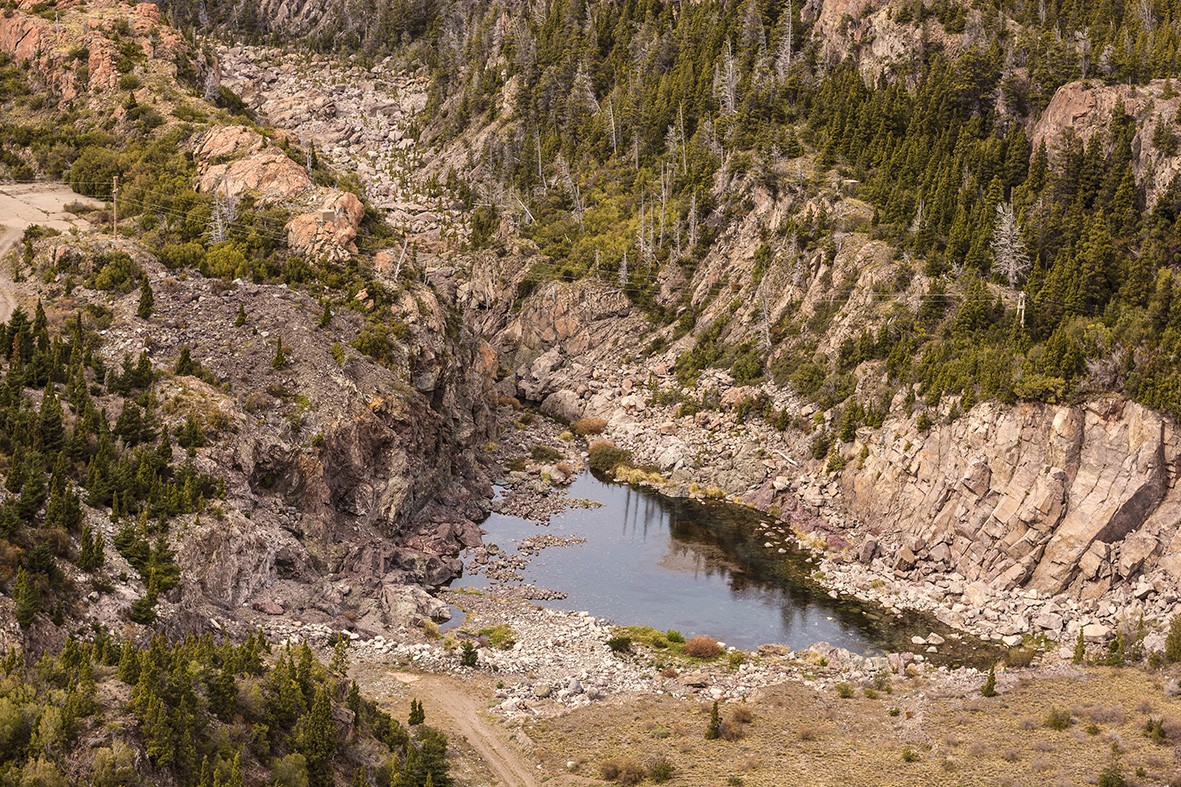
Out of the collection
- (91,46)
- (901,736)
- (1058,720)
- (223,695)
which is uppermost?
(91,46)

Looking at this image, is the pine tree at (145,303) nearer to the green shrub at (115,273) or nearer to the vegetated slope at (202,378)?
the vegetated slope at (202,378)

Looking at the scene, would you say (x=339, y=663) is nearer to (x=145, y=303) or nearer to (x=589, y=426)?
(x=145, y=303)

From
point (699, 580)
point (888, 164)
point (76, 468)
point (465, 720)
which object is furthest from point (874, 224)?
point (76, 468)

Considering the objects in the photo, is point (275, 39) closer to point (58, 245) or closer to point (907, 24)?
point (907, 24)

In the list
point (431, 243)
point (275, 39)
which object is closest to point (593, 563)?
point (431, 243)

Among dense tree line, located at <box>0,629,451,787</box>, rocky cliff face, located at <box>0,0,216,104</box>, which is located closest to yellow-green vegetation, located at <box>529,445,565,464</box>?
rocky cliff face, located at <box>0,0,216,104</box>

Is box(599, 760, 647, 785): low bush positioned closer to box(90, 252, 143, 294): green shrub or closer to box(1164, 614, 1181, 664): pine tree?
box(1164, 614, 1181, 664): pine tree
